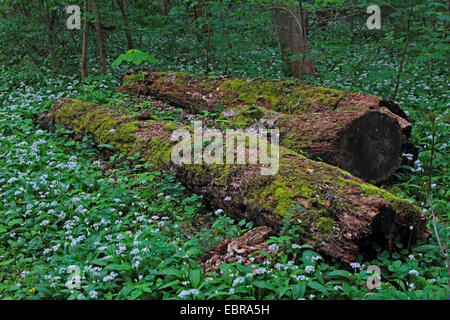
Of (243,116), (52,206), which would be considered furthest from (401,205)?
(52,206)

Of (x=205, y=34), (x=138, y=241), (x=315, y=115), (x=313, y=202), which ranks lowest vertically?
(x=138, y=241)

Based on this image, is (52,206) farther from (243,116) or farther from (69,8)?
(69,8)

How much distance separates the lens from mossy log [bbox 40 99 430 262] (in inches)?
147

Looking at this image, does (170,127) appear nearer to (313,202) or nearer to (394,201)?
(313,202)

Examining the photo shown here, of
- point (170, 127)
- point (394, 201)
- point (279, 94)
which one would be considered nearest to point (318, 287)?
Result: point (394, 201)

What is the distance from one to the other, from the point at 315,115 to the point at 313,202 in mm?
2553

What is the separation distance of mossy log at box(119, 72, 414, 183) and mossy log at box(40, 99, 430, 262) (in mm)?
1117

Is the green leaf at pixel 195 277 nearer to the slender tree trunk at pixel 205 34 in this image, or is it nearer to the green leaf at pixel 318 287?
the green leaf at pixel 318 287

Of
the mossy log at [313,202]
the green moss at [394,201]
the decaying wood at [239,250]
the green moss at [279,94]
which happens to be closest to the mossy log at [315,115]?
the green moss at [279,94]

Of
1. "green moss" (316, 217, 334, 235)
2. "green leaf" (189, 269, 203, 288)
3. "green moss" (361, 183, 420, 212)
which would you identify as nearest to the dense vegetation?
"green leaf" (189, 269, 203, 288)

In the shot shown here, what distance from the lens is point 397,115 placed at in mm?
6312

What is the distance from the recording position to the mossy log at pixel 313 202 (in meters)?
3.72

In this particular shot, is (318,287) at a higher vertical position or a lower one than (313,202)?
lower

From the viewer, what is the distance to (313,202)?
4008 millimetres
